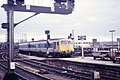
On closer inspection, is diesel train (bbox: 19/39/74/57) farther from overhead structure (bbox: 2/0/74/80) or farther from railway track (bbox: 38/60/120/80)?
overhead structure (bbox: 2/0/74/80)

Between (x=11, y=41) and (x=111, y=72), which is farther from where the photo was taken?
(x=111, y=72)

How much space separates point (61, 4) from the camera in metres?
15.5

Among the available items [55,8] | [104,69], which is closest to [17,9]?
[55,8]

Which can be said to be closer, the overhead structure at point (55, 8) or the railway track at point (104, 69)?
the overhead structure at point (55, 8)

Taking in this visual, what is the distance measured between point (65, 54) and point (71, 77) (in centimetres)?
2489

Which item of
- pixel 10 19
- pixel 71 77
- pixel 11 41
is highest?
pixel 10 19

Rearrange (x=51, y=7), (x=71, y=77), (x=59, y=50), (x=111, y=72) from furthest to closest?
1. (x=59, y=50)
2. (x=111, y=72)
3. (x=71, y=77)
4. (x=51, y=7)

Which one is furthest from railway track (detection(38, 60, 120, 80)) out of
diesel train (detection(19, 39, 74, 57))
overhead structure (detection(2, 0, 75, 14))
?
diesel train (detection(19, 39, 74, 57))

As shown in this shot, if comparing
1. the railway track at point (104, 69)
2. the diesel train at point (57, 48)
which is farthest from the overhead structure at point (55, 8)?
the diesel train at point (57, 48)

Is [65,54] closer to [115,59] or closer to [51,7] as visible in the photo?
[115,59]

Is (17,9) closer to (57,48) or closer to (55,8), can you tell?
(55,8)

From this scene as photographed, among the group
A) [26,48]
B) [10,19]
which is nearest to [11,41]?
[10,19]

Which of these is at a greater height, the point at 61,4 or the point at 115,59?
the point at 61,4

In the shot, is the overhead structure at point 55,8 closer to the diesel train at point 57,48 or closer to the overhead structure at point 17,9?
the overhead structure at point 17,9
